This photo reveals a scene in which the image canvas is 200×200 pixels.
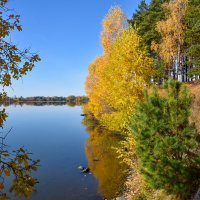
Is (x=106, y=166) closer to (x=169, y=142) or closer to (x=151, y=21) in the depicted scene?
(x=169, y=142)

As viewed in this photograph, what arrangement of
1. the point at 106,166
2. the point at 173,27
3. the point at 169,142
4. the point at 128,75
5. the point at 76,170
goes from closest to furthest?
the point at 169,142 → the point at 128,75 → the point at 76,170 → the point at 106,166 → the point at 173,27

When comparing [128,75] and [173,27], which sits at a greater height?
[173,27]

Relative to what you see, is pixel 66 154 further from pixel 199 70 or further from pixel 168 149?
pixel 168 149

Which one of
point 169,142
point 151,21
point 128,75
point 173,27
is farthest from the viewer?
point 151,21

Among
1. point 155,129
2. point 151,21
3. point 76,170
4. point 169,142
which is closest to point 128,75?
point 76,170

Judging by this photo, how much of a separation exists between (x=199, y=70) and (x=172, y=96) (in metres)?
21.7

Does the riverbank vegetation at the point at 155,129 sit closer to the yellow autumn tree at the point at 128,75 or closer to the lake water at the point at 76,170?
the yellow autumn tree at the point at 128,75

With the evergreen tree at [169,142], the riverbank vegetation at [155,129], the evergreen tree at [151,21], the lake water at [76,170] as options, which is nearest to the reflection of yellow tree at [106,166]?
the lake water at [76,170]

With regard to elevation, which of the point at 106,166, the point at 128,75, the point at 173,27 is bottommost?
the point at 106,166

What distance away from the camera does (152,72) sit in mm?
22375

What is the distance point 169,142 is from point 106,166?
1508cm

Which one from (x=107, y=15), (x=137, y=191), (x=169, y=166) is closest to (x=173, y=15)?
(x=107, y=15)

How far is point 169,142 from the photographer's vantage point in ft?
36.8

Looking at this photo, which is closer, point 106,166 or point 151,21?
point 106,166
